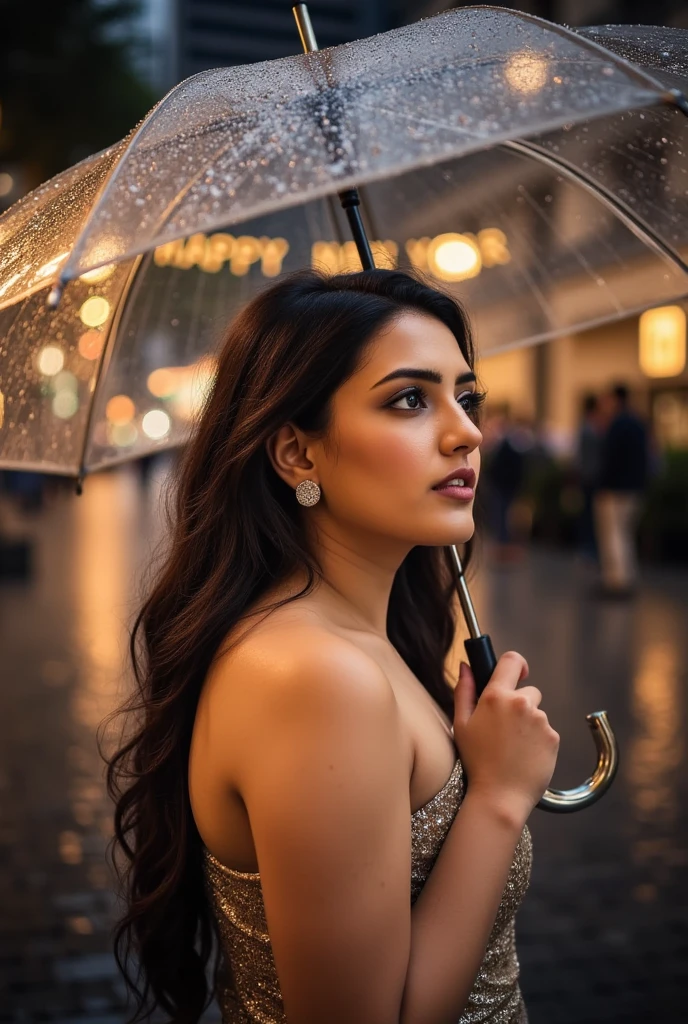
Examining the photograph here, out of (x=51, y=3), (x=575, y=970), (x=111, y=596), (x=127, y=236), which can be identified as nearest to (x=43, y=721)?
(x=575, y=970)

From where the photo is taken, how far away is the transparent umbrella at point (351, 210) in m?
1.75

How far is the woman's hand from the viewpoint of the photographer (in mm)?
1922

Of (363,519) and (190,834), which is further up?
(363,519)

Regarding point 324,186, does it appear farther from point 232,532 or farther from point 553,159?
point 553,159

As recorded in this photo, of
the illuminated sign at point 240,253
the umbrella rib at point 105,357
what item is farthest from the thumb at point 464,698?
the illuminated sign at point 240,253

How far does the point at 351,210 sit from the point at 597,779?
130cm

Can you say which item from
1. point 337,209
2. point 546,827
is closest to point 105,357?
point 337,209

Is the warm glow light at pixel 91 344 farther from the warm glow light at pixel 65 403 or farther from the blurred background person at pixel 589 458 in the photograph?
the blurred background person at pixel 589 458

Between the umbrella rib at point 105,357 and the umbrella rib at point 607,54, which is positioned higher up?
the umbrella rib at point 607,54

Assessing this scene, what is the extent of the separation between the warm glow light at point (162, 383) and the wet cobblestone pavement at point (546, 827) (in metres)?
0.59

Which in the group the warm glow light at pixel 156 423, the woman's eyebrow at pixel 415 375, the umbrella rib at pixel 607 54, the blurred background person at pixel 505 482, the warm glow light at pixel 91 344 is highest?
the umbrella rib at pixel 607 54

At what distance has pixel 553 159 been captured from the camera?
301 cm

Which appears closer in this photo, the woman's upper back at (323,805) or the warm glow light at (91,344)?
the woman's upper back at (323,805)

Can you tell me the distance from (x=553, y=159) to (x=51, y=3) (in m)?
14.6
